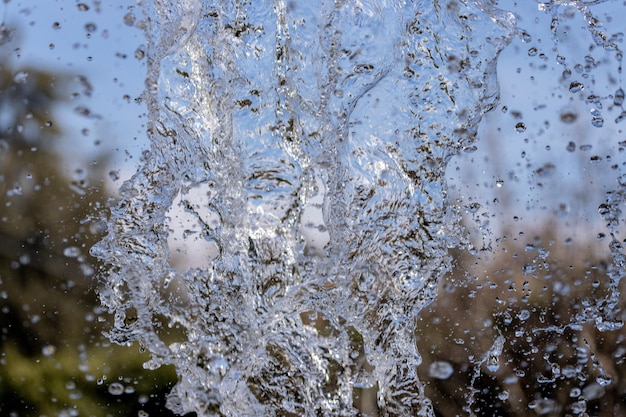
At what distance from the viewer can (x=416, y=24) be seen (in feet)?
7.00

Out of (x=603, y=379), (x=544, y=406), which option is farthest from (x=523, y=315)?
(x=544, y=406)

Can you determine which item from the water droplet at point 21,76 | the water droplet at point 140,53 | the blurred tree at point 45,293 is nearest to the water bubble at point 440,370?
the blurred tree at point 45,293

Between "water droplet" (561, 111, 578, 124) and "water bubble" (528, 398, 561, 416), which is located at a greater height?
"water droplet" (561, 111, 578, 124)

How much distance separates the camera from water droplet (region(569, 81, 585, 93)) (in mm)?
2443

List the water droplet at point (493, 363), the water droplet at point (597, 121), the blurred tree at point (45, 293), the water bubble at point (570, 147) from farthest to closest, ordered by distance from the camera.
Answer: the blurred tree at point (45, 293) < the water droplet at point (493, 363) < the water bubble at point (570, 147) < the water droplet at point (597, 121)

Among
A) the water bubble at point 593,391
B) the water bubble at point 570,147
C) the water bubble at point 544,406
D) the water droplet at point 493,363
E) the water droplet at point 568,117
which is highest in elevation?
the water droplet at point 568,117

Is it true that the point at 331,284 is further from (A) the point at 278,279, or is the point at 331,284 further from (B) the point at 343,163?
(B) the point at 343,163

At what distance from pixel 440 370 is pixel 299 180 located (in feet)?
7.18

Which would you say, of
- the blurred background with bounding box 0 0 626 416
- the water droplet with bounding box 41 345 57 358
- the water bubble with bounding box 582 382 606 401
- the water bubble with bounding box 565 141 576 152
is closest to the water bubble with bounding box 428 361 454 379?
the blurred background with bounding box 0 0 626 416

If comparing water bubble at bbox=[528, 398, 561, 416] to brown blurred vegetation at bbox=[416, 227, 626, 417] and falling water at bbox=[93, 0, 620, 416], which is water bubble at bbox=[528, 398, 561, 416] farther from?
falling water at bbox=[93, 0, 620, 416]

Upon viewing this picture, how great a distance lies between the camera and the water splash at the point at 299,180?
207 centimetres

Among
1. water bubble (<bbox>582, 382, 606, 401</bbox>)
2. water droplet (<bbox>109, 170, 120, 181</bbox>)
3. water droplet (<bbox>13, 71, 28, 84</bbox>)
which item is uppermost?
water droplet (<bbox>13, 71, 28, 84</bbox>)

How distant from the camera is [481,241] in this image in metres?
2.92

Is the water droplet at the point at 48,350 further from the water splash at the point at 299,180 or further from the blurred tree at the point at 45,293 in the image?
the water splash at the point at 299,180
